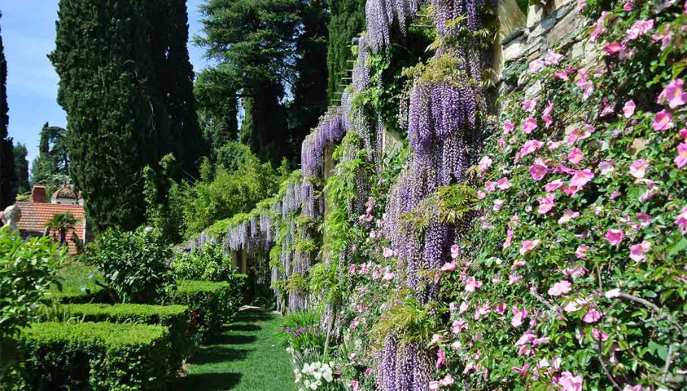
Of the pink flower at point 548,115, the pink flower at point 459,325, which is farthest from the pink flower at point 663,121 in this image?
the pink flower at point 459,325

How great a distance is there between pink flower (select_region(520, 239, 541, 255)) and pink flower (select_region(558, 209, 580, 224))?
123 mm

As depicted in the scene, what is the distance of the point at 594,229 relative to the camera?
6.48ft

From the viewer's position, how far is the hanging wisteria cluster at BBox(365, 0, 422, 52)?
4.36m

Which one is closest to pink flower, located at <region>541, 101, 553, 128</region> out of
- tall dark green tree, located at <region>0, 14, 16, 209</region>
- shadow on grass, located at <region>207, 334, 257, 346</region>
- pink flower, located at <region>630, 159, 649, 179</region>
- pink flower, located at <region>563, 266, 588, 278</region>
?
pink flower, located at <region>630, 159, 649, 179</region>

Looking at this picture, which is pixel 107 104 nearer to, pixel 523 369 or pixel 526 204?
pixel 526 204

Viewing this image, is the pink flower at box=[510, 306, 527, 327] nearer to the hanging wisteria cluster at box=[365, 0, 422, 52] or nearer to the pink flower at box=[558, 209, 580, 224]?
the pink flower at box=[558, 209, 580, 224]

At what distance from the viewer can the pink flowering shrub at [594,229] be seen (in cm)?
168

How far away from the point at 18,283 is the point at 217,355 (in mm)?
4381

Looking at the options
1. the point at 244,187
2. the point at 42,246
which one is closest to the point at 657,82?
the point at 42,246

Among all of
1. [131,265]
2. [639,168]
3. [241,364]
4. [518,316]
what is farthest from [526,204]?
[131,265]

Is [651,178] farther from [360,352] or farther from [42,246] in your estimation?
[42,246]

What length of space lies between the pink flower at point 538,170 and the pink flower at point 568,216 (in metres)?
0.23

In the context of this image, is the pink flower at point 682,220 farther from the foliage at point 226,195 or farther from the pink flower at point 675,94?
the foliage at point 226,195

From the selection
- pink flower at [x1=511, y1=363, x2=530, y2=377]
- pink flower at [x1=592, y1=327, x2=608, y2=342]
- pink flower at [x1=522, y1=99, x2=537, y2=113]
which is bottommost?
pink flower at [x1=511, y1=363, x2=530, y2=377]
